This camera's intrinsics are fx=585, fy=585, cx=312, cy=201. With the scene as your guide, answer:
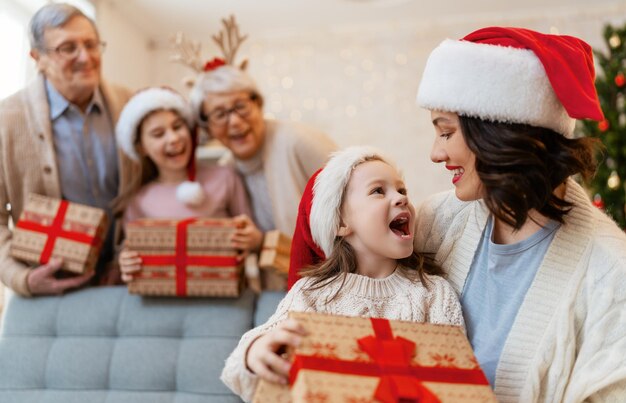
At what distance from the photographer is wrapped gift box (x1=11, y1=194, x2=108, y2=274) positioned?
7.24 ft

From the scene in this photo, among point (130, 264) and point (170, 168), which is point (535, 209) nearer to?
point (130, 264)

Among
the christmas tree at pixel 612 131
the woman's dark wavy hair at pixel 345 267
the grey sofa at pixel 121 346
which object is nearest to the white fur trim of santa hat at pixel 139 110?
the grey sofa at pixel 121 346

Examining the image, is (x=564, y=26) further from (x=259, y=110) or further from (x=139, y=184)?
(x=139, y=184)

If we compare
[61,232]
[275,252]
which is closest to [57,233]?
[61,232]

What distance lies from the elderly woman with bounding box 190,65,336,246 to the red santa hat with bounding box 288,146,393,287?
0.81 m

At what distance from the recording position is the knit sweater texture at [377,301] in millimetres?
1330

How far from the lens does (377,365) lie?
1045 millimetres

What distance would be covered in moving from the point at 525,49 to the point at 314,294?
72 cm

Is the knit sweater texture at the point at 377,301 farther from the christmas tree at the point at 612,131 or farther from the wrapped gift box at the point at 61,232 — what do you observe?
the christmas tree at the point at 612,131

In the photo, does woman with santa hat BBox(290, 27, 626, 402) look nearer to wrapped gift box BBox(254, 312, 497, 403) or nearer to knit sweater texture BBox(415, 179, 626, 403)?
knit sweater texture BBox(415, 179, 626, 403)

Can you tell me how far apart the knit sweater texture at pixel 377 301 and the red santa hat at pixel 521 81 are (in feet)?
1.39

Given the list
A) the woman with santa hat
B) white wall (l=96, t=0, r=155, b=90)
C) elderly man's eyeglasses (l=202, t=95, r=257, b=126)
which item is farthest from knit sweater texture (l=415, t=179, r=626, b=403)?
white wall (l=96, t=0, r=155, b=90)

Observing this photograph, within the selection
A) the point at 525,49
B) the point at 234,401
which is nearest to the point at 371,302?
the point at 525,49

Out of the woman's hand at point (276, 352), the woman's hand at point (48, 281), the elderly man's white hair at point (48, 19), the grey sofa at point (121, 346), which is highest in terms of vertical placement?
the elderly man's white hair at point (48, 19)
